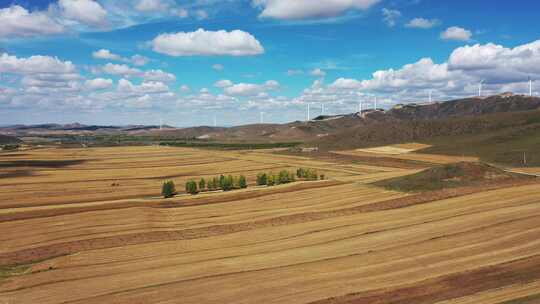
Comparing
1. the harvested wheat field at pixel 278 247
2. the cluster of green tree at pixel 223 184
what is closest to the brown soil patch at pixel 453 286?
the harvested wheat field at pixel 278 247

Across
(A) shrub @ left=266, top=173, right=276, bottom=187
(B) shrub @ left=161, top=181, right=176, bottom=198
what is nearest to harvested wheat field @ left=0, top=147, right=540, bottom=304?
(B) shrub @ left=161, top=181, right=176, bottom=198

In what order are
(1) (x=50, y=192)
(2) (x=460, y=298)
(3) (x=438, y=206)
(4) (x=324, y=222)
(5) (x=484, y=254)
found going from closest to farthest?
(2) (x=460, y=298)
(5) (x=484, y=254)
(4) (x=324, y=222)
(3) (x=438, y=206)
(1) (x=50, y=192)

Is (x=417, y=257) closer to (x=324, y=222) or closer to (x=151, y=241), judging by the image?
(x=324, y=222)

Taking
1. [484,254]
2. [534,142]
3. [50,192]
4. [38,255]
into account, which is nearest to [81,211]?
[38,255]

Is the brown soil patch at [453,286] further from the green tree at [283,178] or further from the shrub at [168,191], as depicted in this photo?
the green tree at [283,178]

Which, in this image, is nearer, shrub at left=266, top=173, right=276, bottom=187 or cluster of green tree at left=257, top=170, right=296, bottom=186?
shrub at left=266, top=173, right=276, bottom=187

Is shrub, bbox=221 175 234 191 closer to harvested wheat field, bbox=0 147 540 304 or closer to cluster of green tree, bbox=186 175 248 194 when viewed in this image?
cluster of green tree, bbox=186 175 248 194

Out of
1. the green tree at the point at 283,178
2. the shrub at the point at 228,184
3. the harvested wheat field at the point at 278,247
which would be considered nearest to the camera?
the harvested wheat field at the point at 278,247

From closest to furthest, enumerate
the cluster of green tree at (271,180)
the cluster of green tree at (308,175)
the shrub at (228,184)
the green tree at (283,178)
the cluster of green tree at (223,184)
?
the shrub at (228,184) < the cluster of green tree at (223,184) < the cluster of green tree at (271,180) < the green tree at (283,178) < the cluster of green tree at (308,175)
